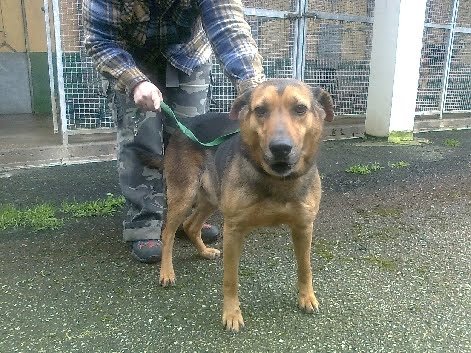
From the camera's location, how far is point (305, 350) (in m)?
2.43

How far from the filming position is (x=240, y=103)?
8.59 feet

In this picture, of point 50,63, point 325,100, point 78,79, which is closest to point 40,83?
point 50,63

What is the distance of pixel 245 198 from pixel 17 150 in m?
4.23

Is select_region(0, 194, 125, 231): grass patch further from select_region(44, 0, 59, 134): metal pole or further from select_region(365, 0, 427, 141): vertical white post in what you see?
select_region(365, 0, 427, 141): vertical white post

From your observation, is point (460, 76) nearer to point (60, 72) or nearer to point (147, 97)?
point (60, 72)

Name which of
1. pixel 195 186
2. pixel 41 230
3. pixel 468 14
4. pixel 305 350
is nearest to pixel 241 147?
pixel 195 186

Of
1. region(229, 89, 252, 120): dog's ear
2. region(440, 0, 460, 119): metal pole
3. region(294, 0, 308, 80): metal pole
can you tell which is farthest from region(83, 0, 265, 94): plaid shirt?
region(440, 0, 460, 119): metal pole

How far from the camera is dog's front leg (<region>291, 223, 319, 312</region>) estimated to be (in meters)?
2.72

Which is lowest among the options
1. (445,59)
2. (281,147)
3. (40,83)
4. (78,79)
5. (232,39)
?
(40,83)

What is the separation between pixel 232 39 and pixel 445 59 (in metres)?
5.92

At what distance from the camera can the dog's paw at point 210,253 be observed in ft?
11.4

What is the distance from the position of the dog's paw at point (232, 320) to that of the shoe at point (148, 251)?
87cm

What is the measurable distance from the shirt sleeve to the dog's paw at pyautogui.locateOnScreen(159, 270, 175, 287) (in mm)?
1142

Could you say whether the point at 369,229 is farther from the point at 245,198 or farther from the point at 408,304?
the point at 245,198
